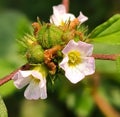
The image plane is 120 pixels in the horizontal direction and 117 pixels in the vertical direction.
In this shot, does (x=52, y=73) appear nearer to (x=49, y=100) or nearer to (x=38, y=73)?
(x=38, y=73)

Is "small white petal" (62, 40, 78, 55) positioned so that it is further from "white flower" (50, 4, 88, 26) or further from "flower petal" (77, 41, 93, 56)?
Answer: "white flower" (50, 4, 88, 26)

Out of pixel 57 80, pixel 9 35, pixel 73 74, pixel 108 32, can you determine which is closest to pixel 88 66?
pixel 73 74

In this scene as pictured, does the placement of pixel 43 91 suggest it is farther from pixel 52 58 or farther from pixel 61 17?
pixel 61 17

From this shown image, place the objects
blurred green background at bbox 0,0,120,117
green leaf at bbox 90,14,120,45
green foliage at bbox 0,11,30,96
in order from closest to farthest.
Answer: green leaf at bbox 90,14,120,45, blurred green background at bbox 0,0,120,117, green foliage at bbox 0,11,30,96

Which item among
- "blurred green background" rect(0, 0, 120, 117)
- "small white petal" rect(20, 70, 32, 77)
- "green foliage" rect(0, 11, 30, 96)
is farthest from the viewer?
"green foliage" rect(0, 11, 30, 96)

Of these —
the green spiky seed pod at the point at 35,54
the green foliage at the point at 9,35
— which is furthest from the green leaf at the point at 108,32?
the green foliage at the point at 9,35

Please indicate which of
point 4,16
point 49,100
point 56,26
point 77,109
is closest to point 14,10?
point 4,16

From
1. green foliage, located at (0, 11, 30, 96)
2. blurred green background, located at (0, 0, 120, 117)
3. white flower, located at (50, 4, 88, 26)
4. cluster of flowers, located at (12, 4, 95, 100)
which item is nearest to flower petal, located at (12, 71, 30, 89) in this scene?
cluster of flowers, located at (12, 4, 95, 100)

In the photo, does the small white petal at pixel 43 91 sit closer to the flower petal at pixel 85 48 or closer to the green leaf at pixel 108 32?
the flower petal at pixel 85 48
